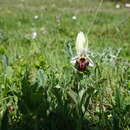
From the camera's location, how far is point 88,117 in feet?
5.63

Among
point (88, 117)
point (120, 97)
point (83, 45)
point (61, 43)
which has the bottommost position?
point (88, 117)

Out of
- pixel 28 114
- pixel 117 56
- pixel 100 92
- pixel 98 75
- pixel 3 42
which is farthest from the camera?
pixel 3 42

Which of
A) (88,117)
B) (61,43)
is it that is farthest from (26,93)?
(61,43)

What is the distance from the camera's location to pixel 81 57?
1398 millimetres

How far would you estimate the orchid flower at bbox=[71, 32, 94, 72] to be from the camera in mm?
1376

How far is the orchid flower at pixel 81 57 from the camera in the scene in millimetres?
1376

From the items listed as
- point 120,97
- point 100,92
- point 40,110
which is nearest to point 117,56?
point 100,92

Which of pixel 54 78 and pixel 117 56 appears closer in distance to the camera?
pixel 54 78

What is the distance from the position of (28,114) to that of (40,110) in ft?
0.23

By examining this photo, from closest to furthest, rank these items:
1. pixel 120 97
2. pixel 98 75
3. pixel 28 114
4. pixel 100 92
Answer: pixel 28 114
pixel 120 97
pixel 100 92
pixel 98 75

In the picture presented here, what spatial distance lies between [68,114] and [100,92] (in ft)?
1.35

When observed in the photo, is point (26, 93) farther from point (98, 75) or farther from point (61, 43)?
point (61, 43)

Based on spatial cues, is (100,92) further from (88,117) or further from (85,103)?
(85,103)

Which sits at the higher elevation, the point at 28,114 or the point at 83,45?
the point at 83,45
